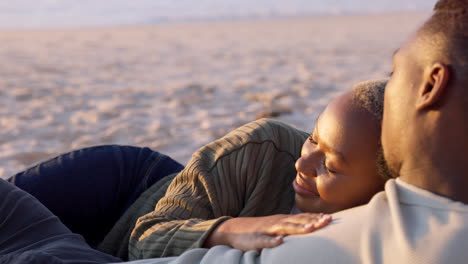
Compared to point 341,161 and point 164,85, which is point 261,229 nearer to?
point 341,161

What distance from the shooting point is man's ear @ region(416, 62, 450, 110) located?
4.26 feet

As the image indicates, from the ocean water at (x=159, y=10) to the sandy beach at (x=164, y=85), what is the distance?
5.85 m

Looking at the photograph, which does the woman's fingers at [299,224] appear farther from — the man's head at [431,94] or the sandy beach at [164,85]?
the sandy beach at [164,85]

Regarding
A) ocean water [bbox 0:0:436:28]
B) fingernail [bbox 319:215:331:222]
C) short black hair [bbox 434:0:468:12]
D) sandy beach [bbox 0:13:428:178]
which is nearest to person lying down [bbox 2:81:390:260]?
fingernail [bbox 319:215:331:222]

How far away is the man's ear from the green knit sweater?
2.38 feet

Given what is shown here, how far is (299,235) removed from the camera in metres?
1.47

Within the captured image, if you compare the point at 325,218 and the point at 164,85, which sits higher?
the point at 325,218

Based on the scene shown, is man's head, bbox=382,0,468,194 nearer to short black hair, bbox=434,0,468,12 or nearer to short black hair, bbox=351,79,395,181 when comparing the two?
short black hair, bbox=434,0,468,12

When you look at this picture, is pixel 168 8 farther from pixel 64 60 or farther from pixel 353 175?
pixel 353 175

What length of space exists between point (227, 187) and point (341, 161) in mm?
393

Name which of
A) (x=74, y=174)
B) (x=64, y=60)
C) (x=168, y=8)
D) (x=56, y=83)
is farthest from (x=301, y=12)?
(x=74, y=174)

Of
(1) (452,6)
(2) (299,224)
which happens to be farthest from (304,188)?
(1) (452,6)

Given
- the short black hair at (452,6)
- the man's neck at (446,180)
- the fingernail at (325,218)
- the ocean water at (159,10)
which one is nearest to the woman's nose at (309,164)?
the fingernail at (325,218)

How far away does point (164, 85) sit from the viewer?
25.8ft
